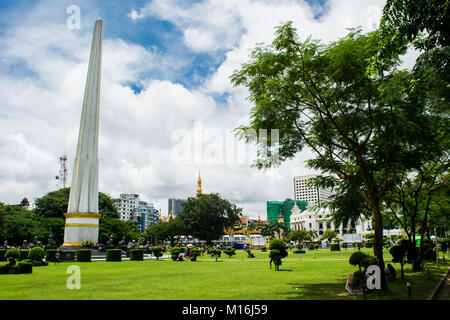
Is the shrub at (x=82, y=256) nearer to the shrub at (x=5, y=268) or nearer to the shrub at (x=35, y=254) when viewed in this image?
the shrub at (x=35, y=254)

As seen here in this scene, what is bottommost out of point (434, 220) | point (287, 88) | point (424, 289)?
point (424, 289)

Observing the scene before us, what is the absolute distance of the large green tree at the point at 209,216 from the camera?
6681 cm

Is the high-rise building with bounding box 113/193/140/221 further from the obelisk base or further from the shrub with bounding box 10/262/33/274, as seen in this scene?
the shrub with bounding box 10/262/33/274

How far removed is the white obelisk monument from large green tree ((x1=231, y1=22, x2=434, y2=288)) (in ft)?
94.2

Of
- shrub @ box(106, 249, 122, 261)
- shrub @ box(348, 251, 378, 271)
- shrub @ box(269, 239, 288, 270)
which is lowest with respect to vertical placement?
shrub @ box(106, 249, 122, 261)

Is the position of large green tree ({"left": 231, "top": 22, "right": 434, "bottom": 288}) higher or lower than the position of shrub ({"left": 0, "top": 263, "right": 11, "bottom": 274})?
higher

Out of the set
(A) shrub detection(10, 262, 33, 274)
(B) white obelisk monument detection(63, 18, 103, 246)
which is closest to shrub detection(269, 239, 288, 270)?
(A) shrub detection(10, 262, 33, 274)

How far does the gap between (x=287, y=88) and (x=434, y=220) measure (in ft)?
85.8

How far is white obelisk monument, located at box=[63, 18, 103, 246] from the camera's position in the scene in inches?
1469

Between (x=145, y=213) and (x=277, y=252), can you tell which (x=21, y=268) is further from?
(x=145, y=213)

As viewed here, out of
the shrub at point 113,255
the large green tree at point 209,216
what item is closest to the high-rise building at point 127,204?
the large green tree at point 209,216

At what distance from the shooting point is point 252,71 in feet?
48.0

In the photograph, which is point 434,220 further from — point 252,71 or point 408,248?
point 252,71
